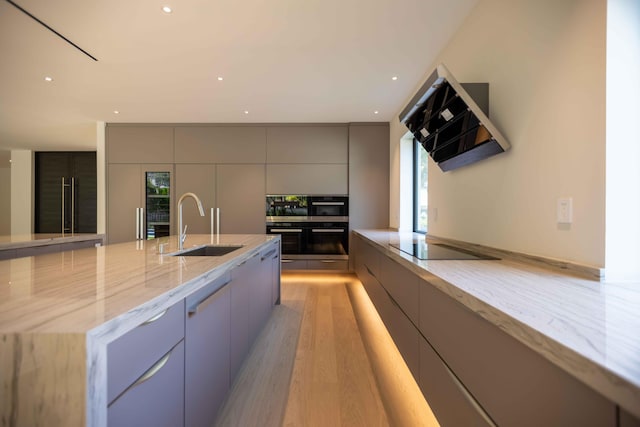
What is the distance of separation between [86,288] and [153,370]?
0.31 metres

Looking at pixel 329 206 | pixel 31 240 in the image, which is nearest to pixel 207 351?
pixel 31 240

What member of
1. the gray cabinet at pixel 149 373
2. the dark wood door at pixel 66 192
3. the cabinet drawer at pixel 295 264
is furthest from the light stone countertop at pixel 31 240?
the dark wood door at pixel 66 192

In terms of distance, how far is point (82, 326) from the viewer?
1.83ft

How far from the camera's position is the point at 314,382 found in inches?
67.7

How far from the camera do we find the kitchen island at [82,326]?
53 cm

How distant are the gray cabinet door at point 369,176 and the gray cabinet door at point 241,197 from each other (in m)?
1.48

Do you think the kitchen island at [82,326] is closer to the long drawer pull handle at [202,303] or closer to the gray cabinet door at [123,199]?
the long drawer pull handle at [202,303]

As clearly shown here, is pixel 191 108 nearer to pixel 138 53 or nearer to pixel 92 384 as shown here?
pixel 138 53

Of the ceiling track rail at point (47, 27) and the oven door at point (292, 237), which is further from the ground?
the ceiling track rail at point (47, 27)

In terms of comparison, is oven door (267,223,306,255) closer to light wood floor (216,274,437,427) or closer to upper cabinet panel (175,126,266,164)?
upper cabinet panel (175,126,266,164)

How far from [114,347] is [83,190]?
7521 mm

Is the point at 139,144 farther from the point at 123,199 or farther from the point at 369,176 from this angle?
the point at 369,176

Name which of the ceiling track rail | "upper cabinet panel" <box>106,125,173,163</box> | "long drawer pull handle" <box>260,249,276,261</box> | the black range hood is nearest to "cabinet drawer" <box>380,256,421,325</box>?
the black range hood

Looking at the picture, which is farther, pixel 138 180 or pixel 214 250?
pixel 138 180
